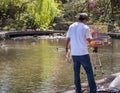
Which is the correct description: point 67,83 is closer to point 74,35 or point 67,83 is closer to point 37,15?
point 74,35

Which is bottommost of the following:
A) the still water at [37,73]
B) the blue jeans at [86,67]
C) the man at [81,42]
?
the still water at [37,73]

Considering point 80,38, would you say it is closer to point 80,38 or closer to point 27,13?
point 80,38

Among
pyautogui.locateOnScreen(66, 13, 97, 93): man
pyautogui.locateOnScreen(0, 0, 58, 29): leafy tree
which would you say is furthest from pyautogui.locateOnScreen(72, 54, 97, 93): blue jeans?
pyautogui.locateOnScreen(0, 0, 58, 29): leafy tree

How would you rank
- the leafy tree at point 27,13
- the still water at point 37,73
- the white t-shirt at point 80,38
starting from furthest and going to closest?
the leafy tree at point 27,13 < the still water at point 37,73 < the white t-shirt at point 80,38

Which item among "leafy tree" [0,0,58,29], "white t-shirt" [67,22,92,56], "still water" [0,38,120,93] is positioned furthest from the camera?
"leafy tree" [0,0,58,29]

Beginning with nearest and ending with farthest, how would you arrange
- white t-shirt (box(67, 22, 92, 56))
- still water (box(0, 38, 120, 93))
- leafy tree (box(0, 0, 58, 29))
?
white t-shirt (box(67, 22, 92, 56)) → still water (box(0, 38, 120, 93)) → leafy tree (box(0, 0, 58, 29))

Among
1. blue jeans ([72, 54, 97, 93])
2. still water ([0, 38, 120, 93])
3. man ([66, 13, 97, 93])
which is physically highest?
man ([66, 13, 97, 93])

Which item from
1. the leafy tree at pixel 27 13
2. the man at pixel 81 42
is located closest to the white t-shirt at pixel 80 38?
the man at pixel 81 42

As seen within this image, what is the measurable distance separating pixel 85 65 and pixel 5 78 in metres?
6.59

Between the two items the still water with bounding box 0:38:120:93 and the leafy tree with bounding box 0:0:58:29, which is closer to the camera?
the still water with bounding box 0:38:120:93

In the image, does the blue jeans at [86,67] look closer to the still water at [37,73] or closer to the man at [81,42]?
the man at [81,42]

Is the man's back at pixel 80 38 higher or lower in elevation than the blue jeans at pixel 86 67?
higher

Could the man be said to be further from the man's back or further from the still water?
the still water

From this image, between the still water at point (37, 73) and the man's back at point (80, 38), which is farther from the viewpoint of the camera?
the still water at point (37, 73)
